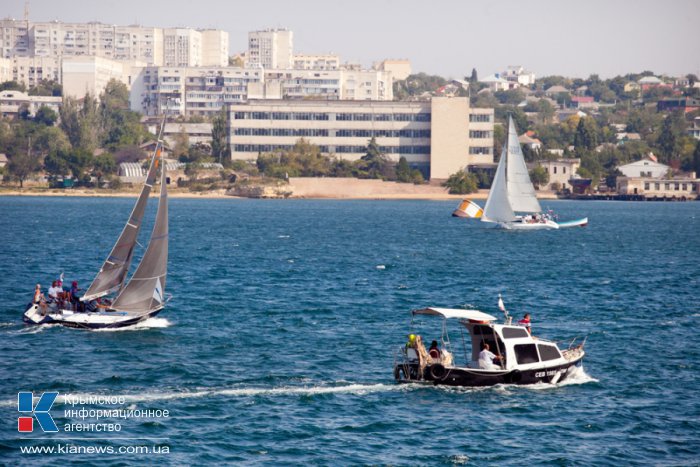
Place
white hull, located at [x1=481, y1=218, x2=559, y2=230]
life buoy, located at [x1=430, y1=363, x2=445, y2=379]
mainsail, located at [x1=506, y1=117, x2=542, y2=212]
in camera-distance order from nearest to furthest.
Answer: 1. life buoy, located at [x1=430, y1=363, x2=445, y2=379]
2. mainsail, located at [x1=506, y1=117, x2=542, y2=212]
3. white hull, located at [x1=481, y1=218, x2=559, y2=230]

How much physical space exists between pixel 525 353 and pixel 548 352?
121 cm

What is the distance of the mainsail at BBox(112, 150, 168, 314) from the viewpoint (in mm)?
57812

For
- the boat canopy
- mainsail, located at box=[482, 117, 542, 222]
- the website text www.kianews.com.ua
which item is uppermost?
mainsail, located at box=[482, 117, 542, 222]

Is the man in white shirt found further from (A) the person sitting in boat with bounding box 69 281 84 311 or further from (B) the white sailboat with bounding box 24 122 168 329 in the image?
(A) the person sitting in boat with bounding box 69 281 84 311

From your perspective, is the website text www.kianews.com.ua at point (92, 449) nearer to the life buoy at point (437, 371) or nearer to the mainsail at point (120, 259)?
the life buoy at point (437, 371)

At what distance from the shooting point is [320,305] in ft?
228

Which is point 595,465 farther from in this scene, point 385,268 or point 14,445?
point 385,268

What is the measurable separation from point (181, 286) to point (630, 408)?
41950 mm

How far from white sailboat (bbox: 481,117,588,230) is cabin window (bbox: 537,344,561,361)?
96742 millimetres

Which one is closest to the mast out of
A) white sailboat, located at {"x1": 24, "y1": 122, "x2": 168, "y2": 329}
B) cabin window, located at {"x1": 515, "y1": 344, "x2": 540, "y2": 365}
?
white sailboat, located at {"x1": 24, "y1": 122, "x2": 168, "y2": 329}

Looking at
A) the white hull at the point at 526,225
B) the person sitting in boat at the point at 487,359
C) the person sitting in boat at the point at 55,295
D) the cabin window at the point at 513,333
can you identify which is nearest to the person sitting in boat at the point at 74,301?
the person sitting in boat at the point at 55,295

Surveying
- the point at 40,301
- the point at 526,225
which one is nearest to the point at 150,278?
the point at 40,301

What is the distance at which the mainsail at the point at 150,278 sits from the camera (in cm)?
5781

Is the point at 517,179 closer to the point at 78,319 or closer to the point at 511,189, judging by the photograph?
the point at 511,189
